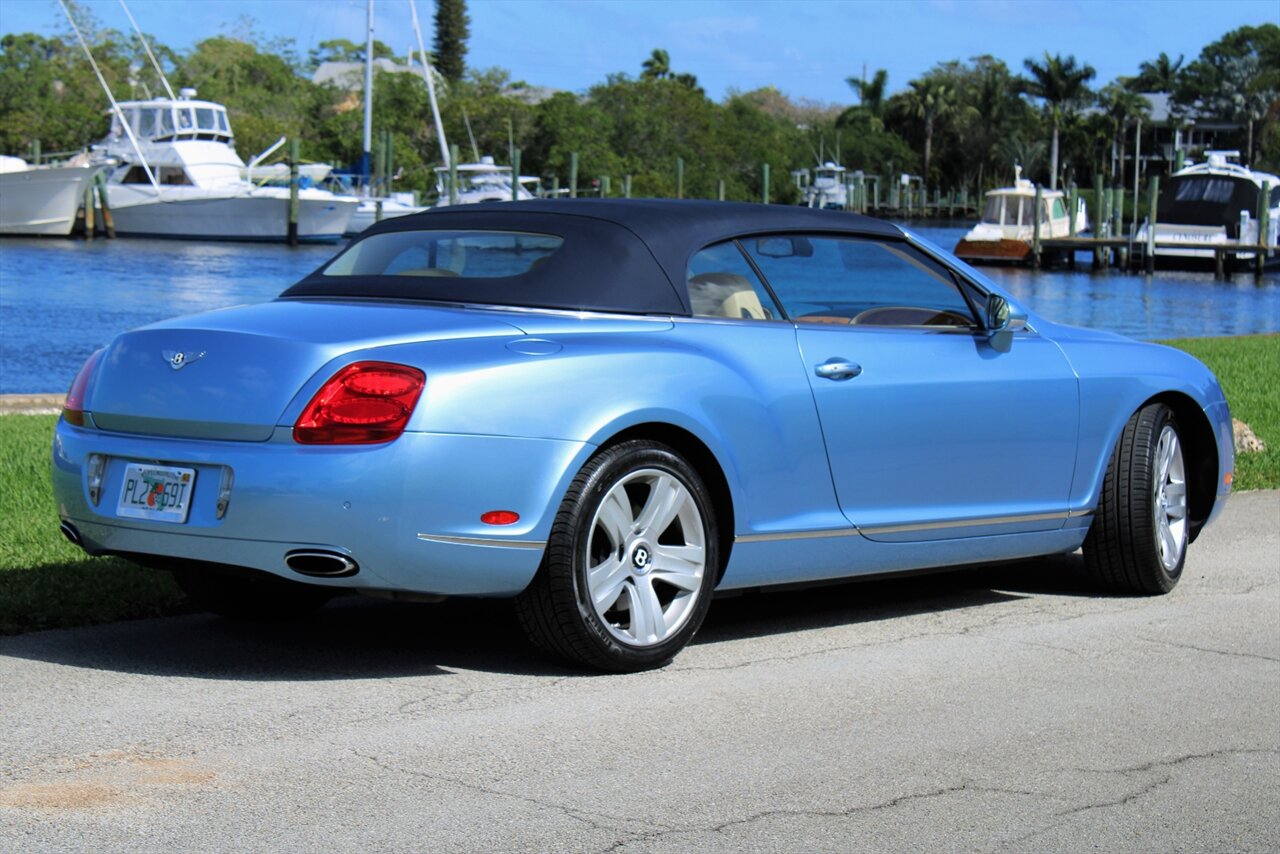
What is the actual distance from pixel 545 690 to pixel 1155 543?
292 centimetres

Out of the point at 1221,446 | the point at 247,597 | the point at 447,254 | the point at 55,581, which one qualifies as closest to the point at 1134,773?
the point at 447,254

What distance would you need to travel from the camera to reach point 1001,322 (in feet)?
22.0

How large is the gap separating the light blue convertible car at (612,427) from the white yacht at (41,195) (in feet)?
200

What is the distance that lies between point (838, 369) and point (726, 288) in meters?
0.45

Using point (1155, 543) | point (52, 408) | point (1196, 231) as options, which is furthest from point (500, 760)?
point (1196, 231)

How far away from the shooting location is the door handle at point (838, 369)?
6121 mm

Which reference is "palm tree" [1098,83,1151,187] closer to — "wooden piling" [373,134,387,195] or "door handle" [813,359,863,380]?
"wooden piling" [373,134,387,195]

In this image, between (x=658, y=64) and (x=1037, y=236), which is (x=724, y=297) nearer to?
(x=1037, y=236)

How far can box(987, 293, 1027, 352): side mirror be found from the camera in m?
6.70

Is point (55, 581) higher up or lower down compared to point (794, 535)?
lower down

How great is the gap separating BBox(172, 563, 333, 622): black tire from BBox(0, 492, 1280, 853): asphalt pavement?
2.9 inches

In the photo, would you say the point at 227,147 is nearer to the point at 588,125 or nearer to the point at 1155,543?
the point at 588,125

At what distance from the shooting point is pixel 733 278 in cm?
621


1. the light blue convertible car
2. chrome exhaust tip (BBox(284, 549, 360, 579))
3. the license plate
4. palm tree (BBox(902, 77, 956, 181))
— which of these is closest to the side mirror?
the light blue convertible car
